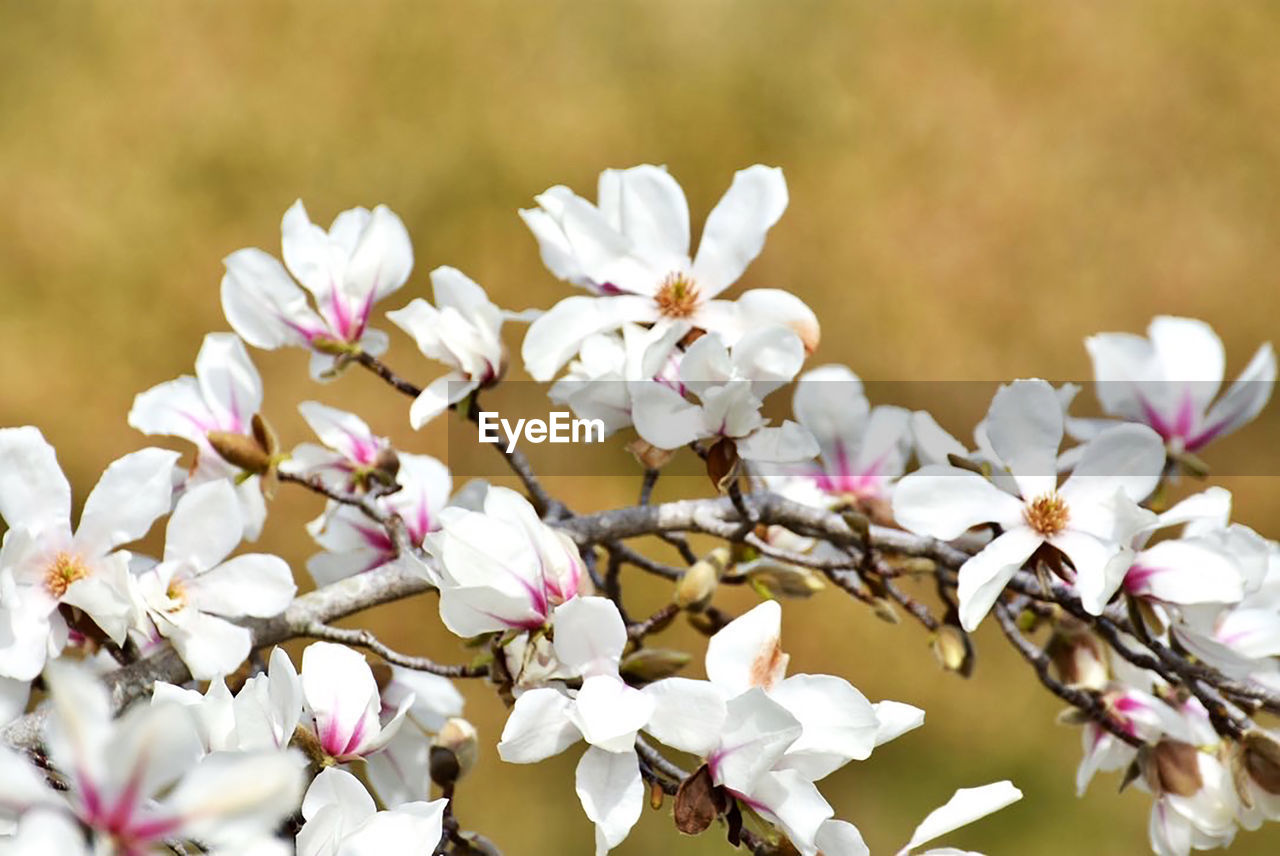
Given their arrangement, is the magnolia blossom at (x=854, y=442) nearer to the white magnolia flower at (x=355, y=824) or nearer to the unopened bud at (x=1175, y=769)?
the unopened bud at (x=1175, y=769)

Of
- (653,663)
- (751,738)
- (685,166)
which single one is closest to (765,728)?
(751,738)

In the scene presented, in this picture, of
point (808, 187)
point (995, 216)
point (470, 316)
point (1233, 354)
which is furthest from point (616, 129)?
point (470, 316)

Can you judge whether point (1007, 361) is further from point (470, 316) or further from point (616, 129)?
point (470, 316)

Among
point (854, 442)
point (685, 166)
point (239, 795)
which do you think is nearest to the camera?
point (239, 795)

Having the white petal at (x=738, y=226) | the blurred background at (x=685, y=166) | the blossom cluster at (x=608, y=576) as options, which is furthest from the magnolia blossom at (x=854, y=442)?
the blurred background at (x=685, y=166)

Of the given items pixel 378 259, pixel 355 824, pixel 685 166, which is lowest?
pixel 685 166

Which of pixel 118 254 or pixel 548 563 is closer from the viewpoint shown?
pixel 548 563

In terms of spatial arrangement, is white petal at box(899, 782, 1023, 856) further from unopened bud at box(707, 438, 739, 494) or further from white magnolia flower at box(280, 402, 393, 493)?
white magnolia flower at box(280, 402, 393, 493)

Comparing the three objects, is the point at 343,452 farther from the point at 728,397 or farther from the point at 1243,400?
the point at 1243,400
